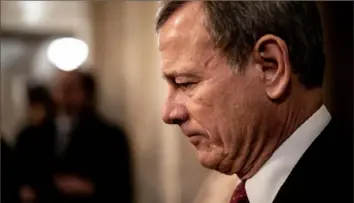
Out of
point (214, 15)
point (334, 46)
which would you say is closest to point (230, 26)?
point (214, 15)

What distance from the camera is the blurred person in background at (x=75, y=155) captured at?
1.01 metres

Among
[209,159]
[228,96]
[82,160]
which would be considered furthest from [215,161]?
[82,160]

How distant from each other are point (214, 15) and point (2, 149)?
1.38 feet

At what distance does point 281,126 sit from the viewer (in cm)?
100

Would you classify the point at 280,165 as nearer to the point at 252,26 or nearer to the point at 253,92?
the point at 253,92

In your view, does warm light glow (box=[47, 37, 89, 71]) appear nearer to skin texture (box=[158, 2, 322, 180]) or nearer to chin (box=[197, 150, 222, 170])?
skin texture (box=[158, 2, 322, 180])

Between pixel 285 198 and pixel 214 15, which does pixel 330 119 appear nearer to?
pixel 285 198

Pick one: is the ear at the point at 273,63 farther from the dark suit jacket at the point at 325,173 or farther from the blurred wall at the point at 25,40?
the blurred wall at the point at 25,40

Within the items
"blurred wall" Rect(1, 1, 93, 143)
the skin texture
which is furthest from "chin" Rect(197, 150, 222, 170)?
"blurred wall" Rect(1, 1, 93, 143)

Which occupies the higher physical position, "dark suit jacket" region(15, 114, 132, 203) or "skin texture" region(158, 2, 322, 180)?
"skin texture" region(158, 2, 322, 180)

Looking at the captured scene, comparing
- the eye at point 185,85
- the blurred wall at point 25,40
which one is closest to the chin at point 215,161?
the eye at point 185,85

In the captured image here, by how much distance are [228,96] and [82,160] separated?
268mm

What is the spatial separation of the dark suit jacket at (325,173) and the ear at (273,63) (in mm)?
113

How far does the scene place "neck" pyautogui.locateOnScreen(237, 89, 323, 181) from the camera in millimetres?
997
